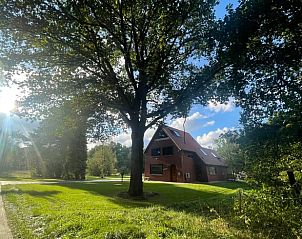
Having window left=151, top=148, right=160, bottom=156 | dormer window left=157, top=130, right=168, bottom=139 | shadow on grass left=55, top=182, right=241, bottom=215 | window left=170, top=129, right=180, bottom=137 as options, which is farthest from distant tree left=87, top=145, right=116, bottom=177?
shadow on grass left=55, top=182, right=241, bottom=215

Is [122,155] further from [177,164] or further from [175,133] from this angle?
[177,164]

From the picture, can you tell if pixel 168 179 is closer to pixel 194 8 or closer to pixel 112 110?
pixel 112 110

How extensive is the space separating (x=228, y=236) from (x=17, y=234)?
584cm

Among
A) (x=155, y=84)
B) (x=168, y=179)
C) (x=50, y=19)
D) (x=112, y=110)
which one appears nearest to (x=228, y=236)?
(x=50, y=19)

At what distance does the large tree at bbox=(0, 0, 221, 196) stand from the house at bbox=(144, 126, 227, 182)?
2327cm

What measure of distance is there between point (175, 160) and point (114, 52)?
91.2ft

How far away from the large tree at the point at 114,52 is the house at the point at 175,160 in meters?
23.3

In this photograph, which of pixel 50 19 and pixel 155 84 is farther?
pixel 155 84

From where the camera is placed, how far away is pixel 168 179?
43.5m

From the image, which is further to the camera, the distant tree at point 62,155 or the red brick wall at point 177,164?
the distant tree at point 62,155

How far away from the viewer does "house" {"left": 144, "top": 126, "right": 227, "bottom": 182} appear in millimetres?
42531

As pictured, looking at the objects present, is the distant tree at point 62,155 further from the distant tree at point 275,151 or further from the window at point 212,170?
the distant tree at point 275,151

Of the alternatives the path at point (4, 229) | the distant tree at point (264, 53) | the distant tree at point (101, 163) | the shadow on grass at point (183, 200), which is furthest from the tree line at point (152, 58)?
the distant tree at point (101, 163)

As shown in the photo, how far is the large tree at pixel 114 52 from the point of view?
13.5 metres
